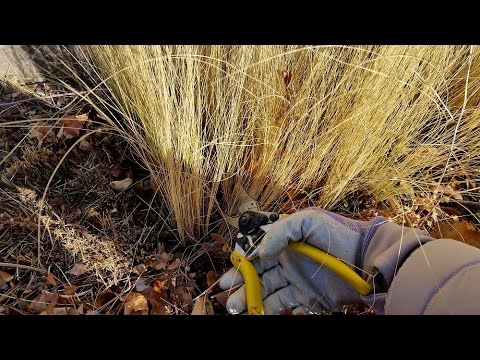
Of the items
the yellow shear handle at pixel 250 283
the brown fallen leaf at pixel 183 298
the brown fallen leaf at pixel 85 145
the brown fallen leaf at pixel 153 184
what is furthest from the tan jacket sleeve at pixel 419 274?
the brown fallen leaf at pixel 85 145

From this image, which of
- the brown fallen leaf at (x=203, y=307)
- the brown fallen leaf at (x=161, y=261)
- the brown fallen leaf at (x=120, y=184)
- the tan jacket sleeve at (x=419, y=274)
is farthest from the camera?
the brown fallen leaf at (x=120, y=184)

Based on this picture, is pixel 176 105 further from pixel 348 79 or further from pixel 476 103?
pixel 476 103

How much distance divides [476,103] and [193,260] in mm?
1264

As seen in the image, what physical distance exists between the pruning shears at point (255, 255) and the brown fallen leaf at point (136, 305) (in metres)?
0.32

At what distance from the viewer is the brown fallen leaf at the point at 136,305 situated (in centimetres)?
148

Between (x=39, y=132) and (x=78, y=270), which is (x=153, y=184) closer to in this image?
(x=78, y=270)

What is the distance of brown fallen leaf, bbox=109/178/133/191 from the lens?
1.74 m

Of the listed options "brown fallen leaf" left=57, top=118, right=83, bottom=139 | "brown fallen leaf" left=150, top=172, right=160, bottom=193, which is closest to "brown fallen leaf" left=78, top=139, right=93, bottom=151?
"brown fallen leaf" left=57, top=118, right=83, bottom=139

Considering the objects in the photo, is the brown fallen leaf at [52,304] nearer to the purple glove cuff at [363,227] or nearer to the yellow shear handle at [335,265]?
the yellow shear handle at [335,265]

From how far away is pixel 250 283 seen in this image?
1.42m

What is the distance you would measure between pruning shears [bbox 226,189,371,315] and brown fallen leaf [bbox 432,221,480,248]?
0.60 meters

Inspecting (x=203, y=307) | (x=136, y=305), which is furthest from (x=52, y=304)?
(x=203, y=307)

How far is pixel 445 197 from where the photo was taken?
5.74 ft

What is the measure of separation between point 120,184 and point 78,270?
14.1 inches
